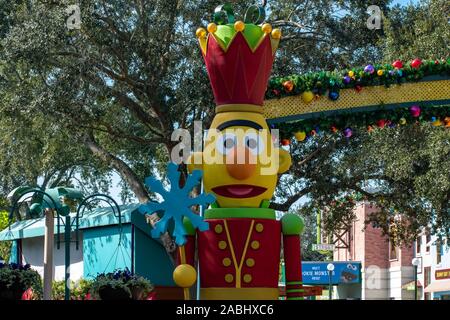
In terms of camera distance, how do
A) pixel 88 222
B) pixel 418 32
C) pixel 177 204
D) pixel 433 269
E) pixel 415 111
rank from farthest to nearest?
1. pixel 433 269
2. pixel 88 222
3. pixel 418 32
4. pixel 415 111
5. pixel 177 204

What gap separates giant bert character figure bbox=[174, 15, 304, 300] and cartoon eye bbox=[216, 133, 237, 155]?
0.01 meters

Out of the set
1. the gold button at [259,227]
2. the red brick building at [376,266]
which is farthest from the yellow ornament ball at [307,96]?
the red brick building at [376,266]

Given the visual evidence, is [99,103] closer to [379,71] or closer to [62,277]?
[62,277]

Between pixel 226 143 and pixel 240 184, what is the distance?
60 centimetres

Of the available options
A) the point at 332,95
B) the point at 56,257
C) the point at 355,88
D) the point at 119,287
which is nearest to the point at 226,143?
the point at 119,287

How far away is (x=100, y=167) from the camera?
27688 millimetres

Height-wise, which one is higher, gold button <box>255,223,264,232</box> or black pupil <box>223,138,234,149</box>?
black pupil <box>223,138,234,149</box>

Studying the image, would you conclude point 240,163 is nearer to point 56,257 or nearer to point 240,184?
point 240,184

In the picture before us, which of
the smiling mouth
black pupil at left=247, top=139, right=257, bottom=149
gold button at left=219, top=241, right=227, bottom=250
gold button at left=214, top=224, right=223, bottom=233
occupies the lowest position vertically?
gold button at left=219, top=241, right=227, bottom=250

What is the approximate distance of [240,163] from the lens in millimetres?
11602

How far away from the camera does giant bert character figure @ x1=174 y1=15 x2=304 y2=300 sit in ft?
37.9

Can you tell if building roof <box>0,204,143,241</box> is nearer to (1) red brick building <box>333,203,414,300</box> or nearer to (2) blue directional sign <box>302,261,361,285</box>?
(2) blue directional sign <box>302,261,361,285</box>

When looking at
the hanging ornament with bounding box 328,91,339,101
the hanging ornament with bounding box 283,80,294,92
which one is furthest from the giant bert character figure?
the hanging ornament with bounding box 328,91,339,101

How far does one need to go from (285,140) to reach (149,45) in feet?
26.1
